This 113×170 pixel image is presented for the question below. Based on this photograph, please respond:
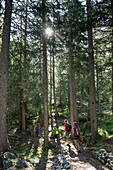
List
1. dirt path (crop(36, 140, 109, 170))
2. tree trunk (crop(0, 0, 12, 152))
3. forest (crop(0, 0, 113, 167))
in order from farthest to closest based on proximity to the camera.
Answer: forest (crop(0, 0, 113, 167)) → tree trunk (crop(0, 0, 12, 152)) → dirt path (crop(36, 140, 109, 170))

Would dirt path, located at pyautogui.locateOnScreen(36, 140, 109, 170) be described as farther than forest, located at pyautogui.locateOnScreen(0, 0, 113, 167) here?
No

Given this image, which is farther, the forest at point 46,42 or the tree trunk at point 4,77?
the forest at point 46,42

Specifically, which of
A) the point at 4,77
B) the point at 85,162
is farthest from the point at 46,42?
the point at 85,162

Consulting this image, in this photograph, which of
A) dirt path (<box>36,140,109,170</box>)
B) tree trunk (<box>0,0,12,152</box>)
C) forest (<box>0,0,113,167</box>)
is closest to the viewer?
dirt path (<box>36,140,109,170</box>)

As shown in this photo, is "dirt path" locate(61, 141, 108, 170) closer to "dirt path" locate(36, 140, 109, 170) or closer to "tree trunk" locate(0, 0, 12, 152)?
"dirt path" locate(36, 140, 109, 170)

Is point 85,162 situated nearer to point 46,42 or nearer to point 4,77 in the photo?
point 4,77

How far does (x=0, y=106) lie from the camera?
8.33 meters

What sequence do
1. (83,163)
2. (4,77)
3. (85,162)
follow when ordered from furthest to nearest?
(4,77) → (85,162) → (83,163)

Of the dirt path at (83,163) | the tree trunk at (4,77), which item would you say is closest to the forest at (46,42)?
the tree trunk at (4,77)

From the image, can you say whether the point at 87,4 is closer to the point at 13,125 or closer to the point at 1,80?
the point at 1,80

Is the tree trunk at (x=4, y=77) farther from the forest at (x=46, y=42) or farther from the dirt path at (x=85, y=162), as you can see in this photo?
the dirt path at (x=85, y=162)

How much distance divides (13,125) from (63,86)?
18553 mm

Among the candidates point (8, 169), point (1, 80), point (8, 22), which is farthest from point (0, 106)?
point (8, 22)

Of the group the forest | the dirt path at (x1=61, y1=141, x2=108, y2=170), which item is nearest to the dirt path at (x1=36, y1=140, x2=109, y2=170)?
the dirt path at (x1=61, y1=141, x2=108, y2=170)
